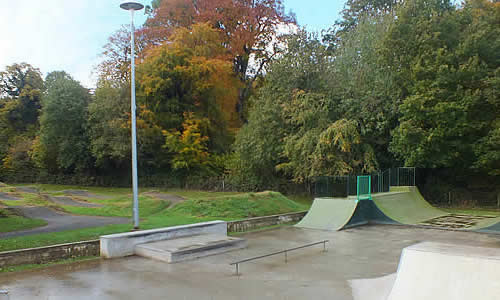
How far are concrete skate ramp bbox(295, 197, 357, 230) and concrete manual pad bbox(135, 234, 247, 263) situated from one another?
450cm

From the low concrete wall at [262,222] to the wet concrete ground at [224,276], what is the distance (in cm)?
240

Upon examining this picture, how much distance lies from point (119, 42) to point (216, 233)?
1147 inches

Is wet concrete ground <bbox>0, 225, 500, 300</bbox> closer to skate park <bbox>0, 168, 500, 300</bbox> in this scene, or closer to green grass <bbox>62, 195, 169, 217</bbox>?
skate park <bbox>0, 168, 500, 300</bbox>

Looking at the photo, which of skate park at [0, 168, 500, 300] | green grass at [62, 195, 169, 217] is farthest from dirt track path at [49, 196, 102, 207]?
skate park at [0, 168, 500, 300]

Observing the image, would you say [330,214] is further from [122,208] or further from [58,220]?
[58,220]

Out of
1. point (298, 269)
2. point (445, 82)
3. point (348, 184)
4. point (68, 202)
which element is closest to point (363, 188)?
point (348, 184)

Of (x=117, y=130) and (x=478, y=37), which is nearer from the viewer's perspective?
(x=478, y=37)

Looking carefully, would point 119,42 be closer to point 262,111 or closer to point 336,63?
point 262,111

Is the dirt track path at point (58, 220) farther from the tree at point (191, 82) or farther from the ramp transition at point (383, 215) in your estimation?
the tree at point (191, 82)

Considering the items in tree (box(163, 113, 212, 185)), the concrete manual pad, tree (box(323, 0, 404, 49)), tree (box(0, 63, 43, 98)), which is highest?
tree (box(323, 0, 404, 49))

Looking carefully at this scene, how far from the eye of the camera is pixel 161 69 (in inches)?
1224

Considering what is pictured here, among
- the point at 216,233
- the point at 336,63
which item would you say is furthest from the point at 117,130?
the point at 216,233

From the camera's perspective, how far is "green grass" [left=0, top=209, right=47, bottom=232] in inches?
517

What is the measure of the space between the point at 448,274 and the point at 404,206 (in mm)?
13406
